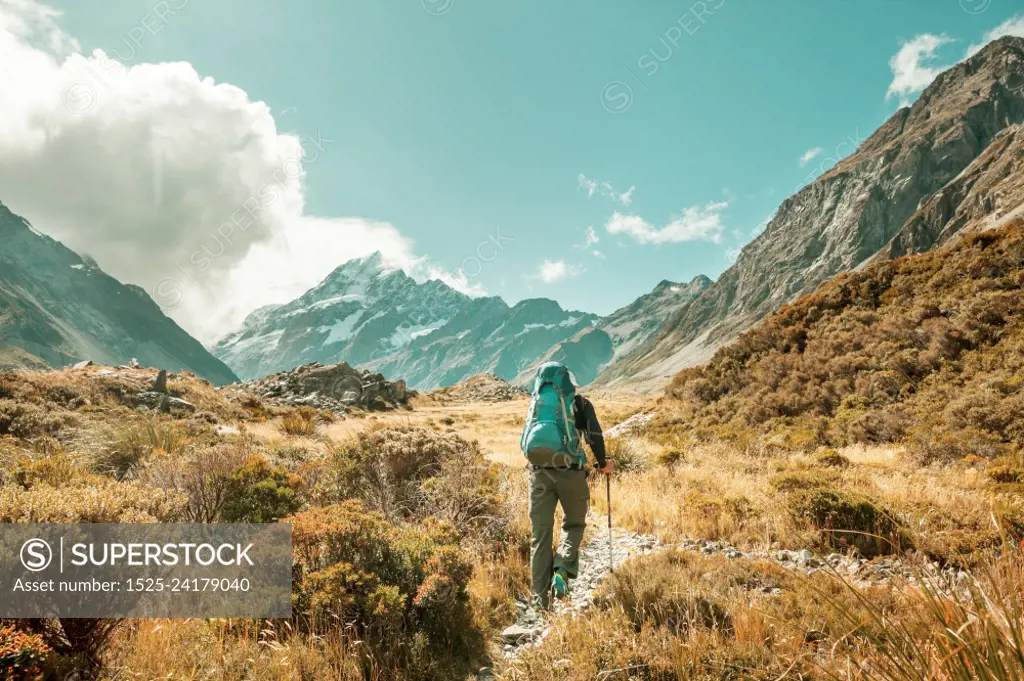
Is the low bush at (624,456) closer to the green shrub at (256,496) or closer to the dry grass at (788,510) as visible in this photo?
the dry grass at (788,510)

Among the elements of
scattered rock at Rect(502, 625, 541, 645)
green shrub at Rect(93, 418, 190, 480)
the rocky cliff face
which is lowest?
scattered rock at Rect(502, 625, 541, 645)

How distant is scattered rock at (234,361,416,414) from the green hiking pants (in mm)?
30384

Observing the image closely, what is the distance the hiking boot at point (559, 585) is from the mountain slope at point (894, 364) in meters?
10.1

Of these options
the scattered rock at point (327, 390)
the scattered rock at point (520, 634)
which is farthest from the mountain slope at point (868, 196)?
the scattered rock at point (520, 634)

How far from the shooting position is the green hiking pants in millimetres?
4750

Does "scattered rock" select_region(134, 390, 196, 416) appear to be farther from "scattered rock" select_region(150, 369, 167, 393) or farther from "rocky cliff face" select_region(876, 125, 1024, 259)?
"rocky cliff face" select_region(876, 125, 1024, 259)

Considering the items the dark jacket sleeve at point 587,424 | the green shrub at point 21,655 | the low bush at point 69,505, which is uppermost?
the low bush at point 69,505

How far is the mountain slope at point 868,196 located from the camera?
118688 mm

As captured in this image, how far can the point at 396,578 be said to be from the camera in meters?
4.15

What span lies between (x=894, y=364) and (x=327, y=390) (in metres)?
38.2

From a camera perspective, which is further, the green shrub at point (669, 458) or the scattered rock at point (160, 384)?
the scattered rock at point (160, 384)

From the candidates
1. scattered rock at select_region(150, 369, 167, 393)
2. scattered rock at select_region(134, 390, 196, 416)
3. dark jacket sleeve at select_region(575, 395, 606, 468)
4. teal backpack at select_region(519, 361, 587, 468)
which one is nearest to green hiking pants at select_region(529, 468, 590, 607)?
teal backpack at select_region(519, 361, 587, 468)

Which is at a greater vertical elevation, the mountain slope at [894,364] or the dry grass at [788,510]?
the mountain slope at [894,364]
